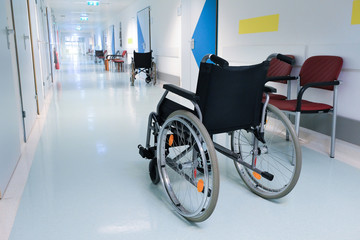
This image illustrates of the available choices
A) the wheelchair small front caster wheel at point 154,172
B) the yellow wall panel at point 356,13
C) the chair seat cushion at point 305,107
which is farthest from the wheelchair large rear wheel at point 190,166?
the yellow wall panel at point 356,13

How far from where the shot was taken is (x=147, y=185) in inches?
86.4

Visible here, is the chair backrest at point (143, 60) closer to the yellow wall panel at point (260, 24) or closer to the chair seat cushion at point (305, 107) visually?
the yellow wall panel at point (260, 24)

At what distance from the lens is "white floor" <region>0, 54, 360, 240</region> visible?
5.35 ft

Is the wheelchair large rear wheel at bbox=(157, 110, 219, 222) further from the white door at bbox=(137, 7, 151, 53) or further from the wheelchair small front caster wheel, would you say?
the white door at bbox=(137, 7, 151, 53)

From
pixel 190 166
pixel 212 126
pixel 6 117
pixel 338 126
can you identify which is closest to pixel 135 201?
pixel 190 166

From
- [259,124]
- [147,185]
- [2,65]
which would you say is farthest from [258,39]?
[2,65]

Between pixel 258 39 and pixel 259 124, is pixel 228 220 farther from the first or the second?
pixel 258 39

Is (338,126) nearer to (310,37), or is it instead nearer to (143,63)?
(310,37)

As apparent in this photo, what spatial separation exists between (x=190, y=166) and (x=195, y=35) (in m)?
4.27

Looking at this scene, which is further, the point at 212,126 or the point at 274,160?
the point at 274,160

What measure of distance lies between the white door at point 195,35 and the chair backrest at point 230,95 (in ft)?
11.1

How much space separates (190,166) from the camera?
1874 mm

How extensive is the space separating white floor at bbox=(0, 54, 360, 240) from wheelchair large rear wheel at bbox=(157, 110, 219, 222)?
116 millimetres

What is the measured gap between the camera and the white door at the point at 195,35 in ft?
16.7
